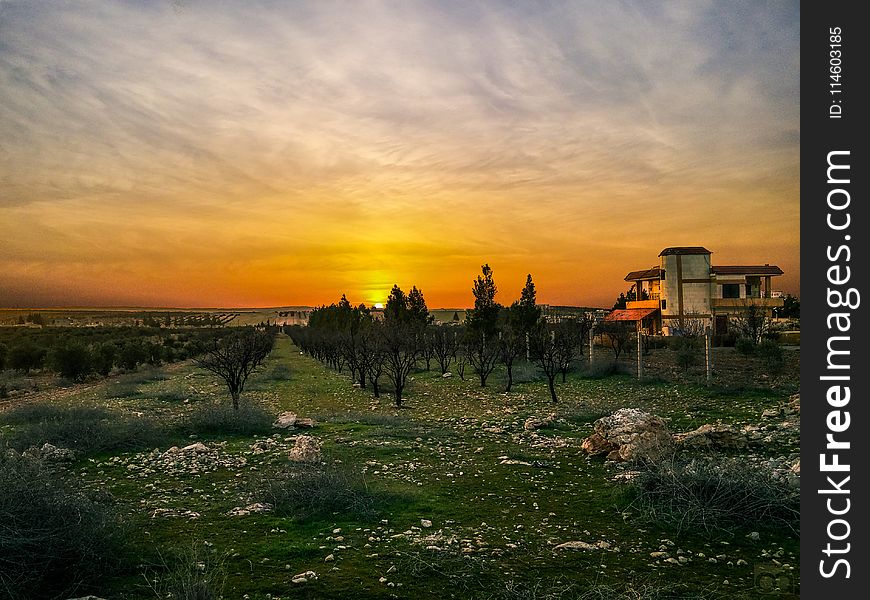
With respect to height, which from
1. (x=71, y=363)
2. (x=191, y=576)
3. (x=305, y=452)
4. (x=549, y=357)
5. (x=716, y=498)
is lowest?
(x=71, y=363)

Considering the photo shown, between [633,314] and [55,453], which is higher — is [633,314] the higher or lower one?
the higher one

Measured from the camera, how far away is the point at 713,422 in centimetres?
1323

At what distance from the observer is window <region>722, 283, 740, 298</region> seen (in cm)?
4806

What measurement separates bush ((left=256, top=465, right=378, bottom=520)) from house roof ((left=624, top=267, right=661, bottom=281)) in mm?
47982

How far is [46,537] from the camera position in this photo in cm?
491

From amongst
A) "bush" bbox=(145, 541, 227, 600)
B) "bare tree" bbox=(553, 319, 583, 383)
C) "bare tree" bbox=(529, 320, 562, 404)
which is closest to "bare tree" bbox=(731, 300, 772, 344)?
"bare tree" bbox=(553, 319, 583, 383)

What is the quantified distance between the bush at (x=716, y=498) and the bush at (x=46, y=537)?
6133 millimetres

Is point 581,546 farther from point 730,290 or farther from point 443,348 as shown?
point 730,290

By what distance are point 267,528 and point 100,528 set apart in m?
1.79

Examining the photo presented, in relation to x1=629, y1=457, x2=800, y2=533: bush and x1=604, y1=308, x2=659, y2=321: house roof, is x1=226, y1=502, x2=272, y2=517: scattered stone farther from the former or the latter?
x1=604, y1=308, x2=659, y2=321: house roof

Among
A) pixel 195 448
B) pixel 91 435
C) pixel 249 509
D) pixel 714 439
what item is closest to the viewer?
pixel 249 509

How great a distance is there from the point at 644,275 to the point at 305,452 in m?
49.8

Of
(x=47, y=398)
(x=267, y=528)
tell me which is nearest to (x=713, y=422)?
(x=267, y=528)

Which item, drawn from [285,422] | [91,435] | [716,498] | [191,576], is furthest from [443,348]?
[191,576]
